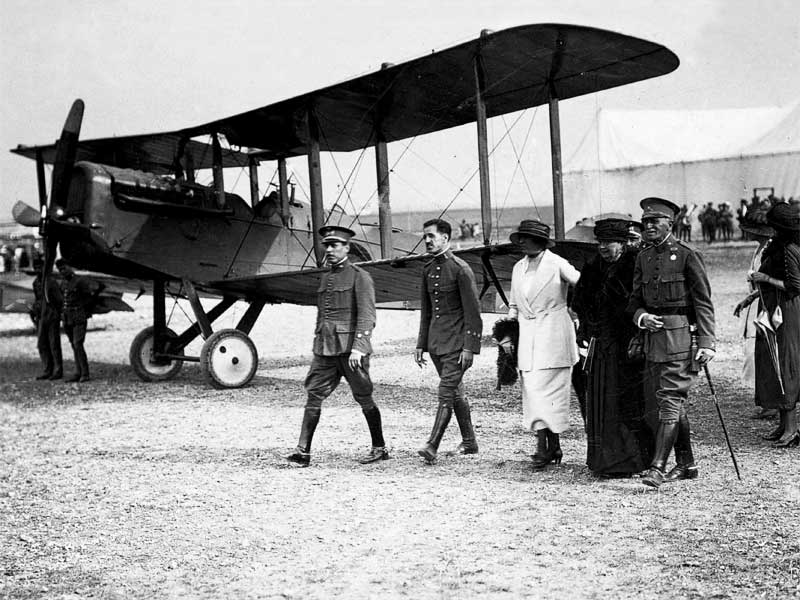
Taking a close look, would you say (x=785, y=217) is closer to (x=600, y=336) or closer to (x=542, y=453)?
(x=600, y=336)

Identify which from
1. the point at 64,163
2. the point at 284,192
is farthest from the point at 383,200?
the point at 64,163

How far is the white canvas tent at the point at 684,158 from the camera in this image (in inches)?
1021

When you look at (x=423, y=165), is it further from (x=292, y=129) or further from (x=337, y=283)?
(x=337, y=283)

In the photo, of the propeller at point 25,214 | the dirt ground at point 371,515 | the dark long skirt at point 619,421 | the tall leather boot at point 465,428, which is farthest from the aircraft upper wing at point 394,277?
the propeller at point 25,214

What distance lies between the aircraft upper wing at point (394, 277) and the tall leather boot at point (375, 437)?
2.20 m

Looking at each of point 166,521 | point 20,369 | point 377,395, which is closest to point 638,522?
point 166,521

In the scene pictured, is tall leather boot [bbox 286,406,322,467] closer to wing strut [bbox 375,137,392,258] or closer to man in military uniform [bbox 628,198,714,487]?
man in military uniform [bbox 628,198,714,487]

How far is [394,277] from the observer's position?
9.95m

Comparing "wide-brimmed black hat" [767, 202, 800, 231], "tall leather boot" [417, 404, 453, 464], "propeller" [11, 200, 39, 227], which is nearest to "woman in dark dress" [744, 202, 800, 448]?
"wide-brimmed black hat" [767, 202, 800, 231]

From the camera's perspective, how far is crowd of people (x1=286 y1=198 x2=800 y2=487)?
535 centimetres

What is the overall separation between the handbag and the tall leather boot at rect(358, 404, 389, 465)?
6.37ft

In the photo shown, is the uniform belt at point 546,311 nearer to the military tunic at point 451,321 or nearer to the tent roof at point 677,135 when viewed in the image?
the military tunic at point 451,321

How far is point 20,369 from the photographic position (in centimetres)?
1484

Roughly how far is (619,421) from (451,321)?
4.66ft
